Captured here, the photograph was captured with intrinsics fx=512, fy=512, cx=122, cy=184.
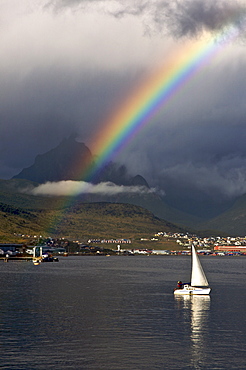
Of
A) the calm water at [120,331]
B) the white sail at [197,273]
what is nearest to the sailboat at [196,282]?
the white sail at [197,273]

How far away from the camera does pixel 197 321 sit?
3740 inches

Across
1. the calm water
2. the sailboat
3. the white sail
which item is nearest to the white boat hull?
the sailboat

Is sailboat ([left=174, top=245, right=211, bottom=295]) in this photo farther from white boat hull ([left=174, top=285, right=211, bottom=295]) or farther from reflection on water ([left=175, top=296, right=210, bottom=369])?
reflection on water ([left=175, top=296, right=210, bottom=369])

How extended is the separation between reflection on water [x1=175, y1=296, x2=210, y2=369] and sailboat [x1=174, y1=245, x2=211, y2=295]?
167 centimetres

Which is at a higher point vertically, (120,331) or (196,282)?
(196,282)

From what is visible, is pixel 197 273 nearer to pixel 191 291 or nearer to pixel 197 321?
pixel 191 291

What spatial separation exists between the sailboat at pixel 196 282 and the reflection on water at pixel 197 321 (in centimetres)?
167

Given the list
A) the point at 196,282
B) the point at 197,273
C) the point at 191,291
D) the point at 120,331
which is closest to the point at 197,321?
the point at 120,331

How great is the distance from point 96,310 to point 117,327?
20864mm

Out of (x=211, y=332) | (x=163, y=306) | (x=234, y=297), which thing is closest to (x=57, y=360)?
(x=211, y=332)

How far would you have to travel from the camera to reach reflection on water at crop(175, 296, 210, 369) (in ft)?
→ 217

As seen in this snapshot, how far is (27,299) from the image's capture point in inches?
4902

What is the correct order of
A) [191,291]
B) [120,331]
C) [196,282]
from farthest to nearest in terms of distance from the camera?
[196,282]
[191,291]
[120,331]

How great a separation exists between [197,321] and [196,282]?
42.9 m
